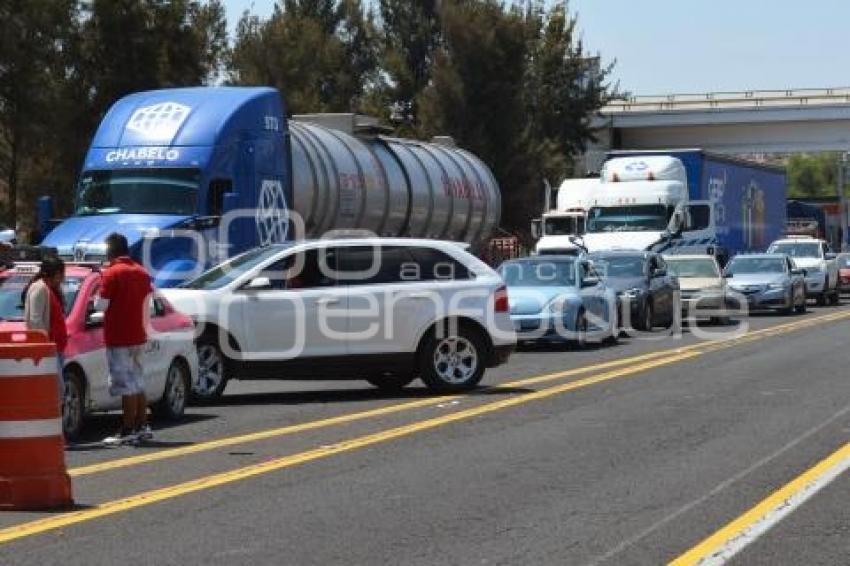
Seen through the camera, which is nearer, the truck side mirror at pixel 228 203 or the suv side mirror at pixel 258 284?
the suv side mirror at pixel 258 284

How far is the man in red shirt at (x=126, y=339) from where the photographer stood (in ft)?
43.2

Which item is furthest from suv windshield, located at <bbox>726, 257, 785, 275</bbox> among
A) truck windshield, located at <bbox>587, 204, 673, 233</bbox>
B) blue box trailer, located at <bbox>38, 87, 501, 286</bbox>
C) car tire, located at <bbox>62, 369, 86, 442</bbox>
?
car tire, located at <bbox>62, 369, 86, 442</bbox>

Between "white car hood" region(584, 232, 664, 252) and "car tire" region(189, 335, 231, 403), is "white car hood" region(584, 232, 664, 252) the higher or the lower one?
the higher one

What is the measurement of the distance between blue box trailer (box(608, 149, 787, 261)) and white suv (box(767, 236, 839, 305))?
→ 126 cm

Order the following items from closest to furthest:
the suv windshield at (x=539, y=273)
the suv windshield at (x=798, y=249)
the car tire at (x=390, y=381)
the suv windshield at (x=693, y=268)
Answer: the car tire at (x=390, y=381), the suv windshield at (x=539, y=273), the suv windshield at (x=693, y=268), the suv windshield at (x=798, y=249)

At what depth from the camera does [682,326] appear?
32969 millimetres

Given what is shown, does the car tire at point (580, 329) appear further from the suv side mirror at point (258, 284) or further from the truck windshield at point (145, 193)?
the suv side mirror at point (258, 284)

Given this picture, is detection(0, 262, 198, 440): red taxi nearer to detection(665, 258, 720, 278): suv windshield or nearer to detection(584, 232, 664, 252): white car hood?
detection(665, 258, 720, 278): suv windshield

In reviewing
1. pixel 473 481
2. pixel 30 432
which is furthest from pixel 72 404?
pixel 473 481

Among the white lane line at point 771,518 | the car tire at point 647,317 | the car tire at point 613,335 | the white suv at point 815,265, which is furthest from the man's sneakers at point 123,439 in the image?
the white suv at point 815,265

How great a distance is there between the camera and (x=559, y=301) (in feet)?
82.6

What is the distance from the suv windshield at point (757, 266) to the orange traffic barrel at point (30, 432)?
95.4ft

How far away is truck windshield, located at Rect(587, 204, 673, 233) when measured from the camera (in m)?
37.2

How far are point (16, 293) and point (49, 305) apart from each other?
6.25 feet
